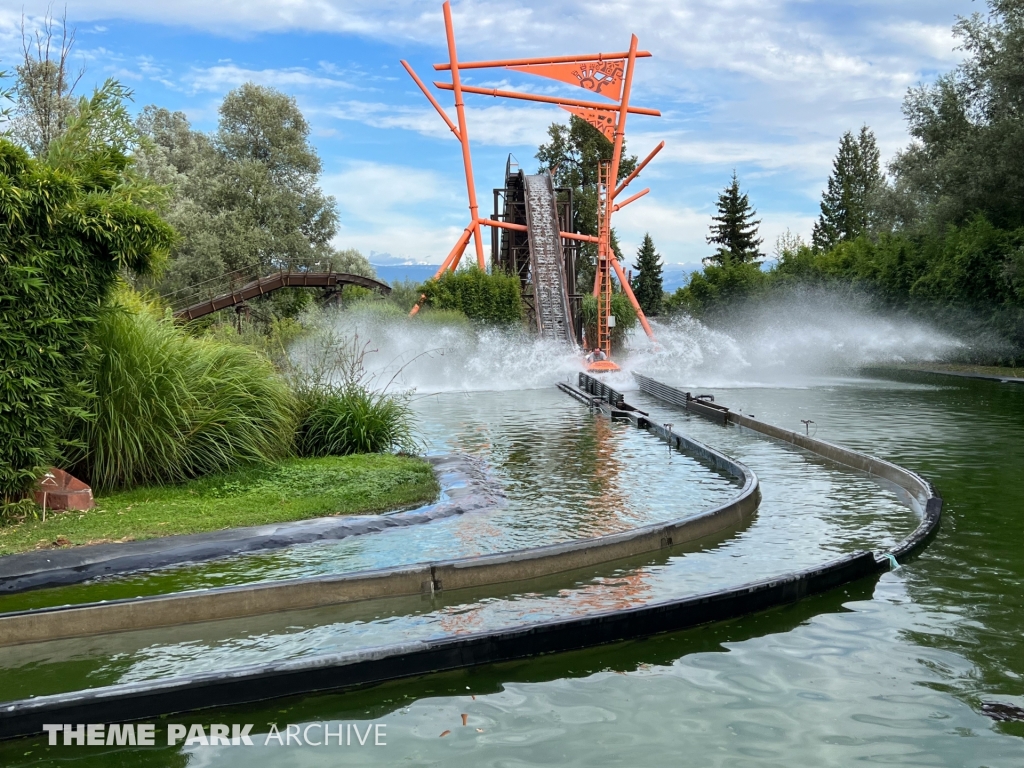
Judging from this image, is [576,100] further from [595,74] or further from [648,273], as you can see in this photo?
[648,273]

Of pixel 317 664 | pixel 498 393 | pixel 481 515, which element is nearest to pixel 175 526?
pixel 481 515

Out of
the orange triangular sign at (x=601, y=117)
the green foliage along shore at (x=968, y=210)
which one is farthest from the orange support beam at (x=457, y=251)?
the green foliage along shore at (x=968, y=210)

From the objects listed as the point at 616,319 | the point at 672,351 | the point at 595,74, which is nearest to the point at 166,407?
the point at 672,351

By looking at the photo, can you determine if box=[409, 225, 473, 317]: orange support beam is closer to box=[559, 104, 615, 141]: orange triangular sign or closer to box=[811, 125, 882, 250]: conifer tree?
box=[559, 104, 615, 141]: orange triangular sign

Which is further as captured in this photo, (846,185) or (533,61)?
(846,185)

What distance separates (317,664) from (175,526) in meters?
3.75

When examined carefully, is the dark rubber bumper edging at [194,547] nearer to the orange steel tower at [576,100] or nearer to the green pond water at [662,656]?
the green pond water at [662,656]

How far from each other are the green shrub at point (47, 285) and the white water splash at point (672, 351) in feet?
41.3

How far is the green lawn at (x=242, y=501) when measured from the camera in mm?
7602

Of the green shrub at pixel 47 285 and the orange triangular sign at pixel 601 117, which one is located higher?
the orange triangular sign at pixel 601 117

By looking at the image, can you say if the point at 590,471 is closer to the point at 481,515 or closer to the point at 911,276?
the point at 481,515

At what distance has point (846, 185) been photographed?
242ft

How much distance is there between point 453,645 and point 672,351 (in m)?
30.4

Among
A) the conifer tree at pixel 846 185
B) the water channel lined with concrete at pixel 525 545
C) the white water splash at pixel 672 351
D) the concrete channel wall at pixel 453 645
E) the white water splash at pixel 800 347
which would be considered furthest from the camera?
the conifer tree at pixel 846 185
